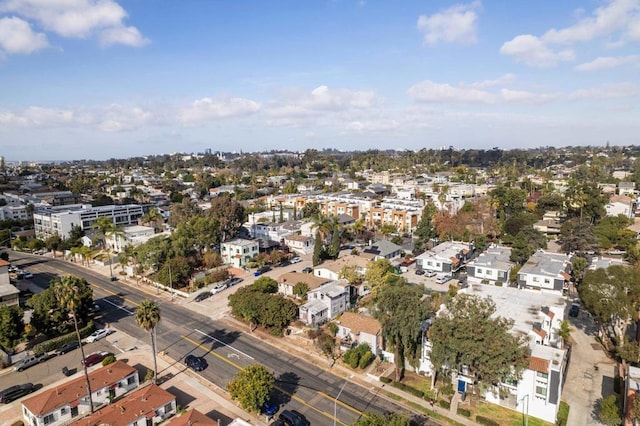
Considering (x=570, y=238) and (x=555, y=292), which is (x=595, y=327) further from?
(x=570, y=238)

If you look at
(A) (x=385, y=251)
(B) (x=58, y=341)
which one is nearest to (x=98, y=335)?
(B) (x=58, y=341)

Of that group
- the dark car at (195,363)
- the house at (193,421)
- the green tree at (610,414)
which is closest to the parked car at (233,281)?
the dark car at (195,363)

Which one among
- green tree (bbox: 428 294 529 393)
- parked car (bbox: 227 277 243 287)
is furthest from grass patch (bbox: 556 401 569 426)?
→ parked car (bbox: 227 277 243 287)

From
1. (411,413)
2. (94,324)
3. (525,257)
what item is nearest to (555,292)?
(525,257)

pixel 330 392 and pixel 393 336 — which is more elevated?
pixel 393 336

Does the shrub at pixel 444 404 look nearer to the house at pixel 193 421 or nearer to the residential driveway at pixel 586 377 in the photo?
the residential driveway at pixel 586 377

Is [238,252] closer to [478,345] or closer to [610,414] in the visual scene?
[478,345]
